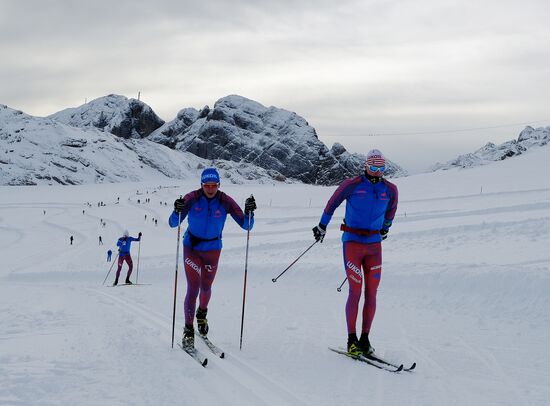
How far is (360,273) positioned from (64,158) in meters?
175

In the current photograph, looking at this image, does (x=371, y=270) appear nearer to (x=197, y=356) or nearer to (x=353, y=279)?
(x=353, y=279)

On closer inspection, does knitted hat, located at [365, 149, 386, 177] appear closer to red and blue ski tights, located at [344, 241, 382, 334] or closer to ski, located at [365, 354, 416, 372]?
red and blue ski tights, located at [344, 241, 382, 334]

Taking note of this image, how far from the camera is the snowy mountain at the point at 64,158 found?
15150 cm

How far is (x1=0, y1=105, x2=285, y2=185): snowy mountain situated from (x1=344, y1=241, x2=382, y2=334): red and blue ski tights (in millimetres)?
153045

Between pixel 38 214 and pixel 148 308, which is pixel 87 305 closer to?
pixel 148 308

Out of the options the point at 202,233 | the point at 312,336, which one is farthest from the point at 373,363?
the point at 202,233

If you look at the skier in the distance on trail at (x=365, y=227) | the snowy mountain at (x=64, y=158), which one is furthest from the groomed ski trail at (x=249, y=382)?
the snowy mountain at (x=64, y=158)

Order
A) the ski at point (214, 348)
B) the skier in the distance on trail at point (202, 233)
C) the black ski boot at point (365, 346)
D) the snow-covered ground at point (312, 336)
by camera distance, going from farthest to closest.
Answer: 1. the skier in the distance on trail at point (202, 233)
2. the black ski boot at point (365, 346)
3. the ski at point (214, 348)
4. the snow-covered ground at point (312, 336)

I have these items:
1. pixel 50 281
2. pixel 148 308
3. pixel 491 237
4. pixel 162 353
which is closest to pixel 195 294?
pixel 162 353

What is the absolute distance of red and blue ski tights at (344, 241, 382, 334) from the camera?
598 centimetres

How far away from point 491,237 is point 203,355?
12.9m

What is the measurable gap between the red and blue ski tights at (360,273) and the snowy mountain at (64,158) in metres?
153

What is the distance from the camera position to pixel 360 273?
19.8 feet

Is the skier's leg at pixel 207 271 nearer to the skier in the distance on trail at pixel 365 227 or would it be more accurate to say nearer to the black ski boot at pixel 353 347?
the skier in the distance on trail at pixel 365 227
